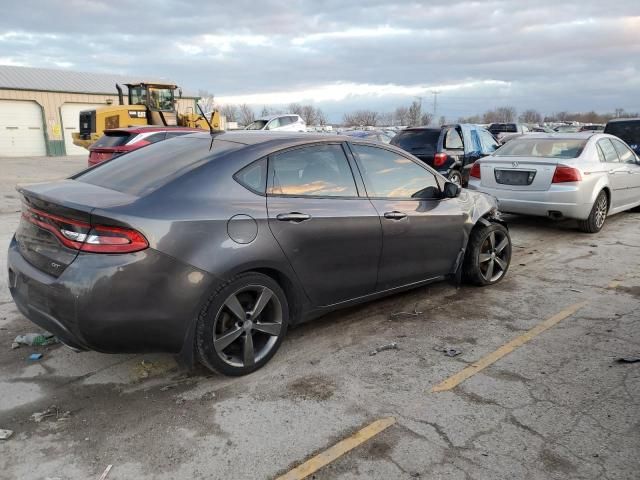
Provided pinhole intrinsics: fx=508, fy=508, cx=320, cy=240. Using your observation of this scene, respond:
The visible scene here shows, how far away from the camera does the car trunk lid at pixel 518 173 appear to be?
7.78 metres

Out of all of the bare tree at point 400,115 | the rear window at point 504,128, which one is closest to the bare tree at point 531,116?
the bare tree at point 400,115

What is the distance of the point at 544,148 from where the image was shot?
8477 millimetres

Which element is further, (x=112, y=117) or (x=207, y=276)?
(x=112, y=117)

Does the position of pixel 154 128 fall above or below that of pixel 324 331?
above

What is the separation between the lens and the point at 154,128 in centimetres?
1085

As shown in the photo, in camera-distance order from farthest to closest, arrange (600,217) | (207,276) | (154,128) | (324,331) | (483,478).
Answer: (154,128)
(600,217)
(324,331)
(207,276)
(483,478)

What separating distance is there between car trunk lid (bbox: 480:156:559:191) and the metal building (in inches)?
935

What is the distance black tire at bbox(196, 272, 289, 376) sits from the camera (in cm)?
326

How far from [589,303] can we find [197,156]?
3.99m

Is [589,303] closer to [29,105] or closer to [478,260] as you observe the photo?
[478,260]

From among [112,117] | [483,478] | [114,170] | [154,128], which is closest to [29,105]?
[112,117]

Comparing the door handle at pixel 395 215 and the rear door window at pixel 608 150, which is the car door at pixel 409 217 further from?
the rear door window at pixel 608 150

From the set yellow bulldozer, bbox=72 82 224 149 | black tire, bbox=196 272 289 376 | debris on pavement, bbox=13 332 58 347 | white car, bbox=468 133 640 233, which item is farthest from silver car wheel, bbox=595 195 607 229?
yellow bulldozer, bbox=72 82 224 149

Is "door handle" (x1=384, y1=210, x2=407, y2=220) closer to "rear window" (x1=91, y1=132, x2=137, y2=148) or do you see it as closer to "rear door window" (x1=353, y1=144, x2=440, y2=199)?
"rear door window" (x1=353, y1=144, x2=440, y2=199)
